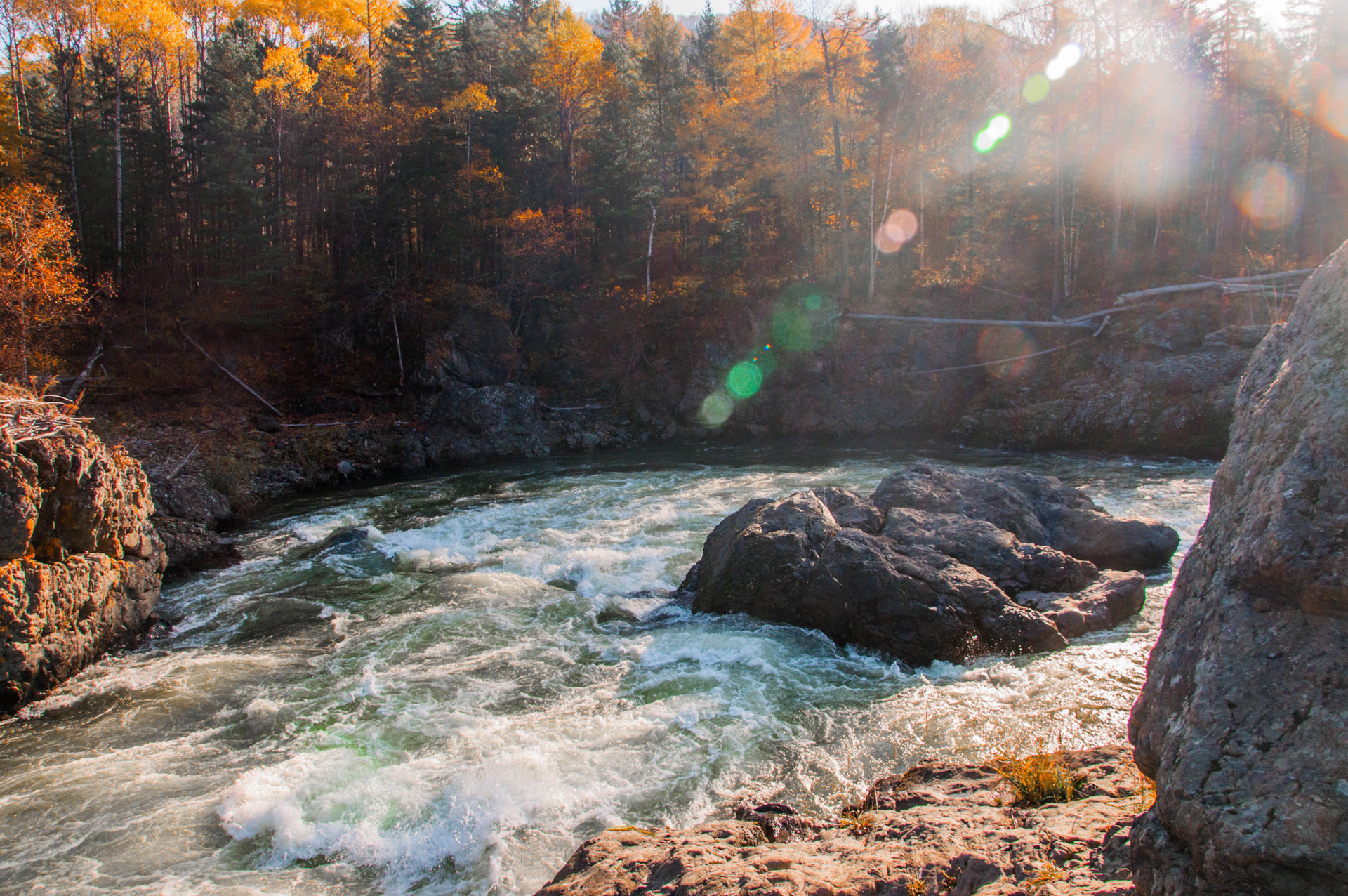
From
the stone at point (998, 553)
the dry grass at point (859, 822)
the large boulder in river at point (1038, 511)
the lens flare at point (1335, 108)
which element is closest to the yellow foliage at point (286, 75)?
the large boulder in river at point (1038, 511)

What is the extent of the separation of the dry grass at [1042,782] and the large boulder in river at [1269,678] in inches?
46.5

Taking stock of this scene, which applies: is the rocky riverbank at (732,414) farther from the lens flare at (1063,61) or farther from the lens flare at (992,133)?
the lens flare at (992,133)

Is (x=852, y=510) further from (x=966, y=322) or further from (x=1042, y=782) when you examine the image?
(x=966, y=322)

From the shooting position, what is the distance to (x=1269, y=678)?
8.05 feet

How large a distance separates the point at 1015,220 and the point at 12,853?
3367cm

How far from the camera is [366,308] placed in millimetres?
28938

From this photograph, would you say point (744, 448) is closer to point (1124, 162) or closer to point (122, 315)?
point (1124, 162)

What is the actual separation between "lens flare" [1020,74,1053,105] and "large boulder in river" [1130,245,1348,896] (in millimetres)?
25325

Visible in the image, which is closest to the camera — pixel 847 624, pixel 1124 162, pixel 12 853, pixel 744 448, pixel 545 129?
pixel 12 853

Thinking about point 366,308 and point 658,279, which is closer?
point 366,308

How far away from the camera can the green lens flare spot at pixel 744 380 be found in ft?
91.0

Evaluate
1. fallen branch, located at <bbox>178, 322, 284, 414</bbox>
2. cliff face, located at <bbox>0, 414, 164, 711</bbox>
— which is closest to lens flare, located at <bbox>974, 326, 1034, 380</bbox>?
cliff face, located at <bbox>0, 414, 164, 711</bbox>

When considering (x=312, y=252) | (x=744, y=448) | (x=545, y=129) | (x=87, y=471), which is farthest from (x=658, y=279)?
(x=87, y=471)

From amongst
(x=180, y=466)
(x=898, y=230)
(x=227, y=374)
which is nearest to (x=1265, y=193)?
(x=898, y=230)
